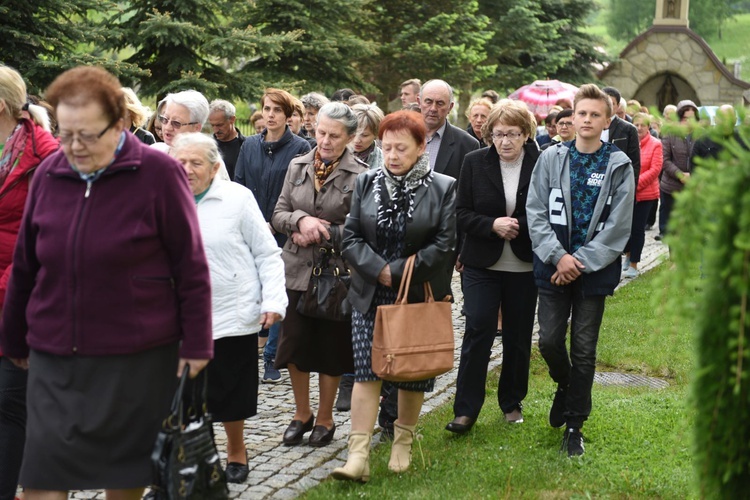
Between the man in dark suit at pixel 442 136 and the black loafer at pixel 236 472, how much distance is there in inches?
116

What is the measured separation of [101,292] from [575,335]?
3.38 metres

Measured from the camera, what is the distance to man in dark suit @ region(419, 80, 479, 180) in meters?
8.02

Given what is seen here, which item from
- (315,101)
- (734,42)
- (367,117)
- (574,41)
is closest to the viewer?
(367,117)

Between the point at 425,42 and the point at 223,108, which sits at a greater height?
the point at 425,42

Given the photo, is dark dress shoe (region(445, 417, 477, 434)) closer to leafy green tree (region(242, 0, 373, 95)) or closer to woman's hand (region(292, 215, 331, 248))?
woman's hand (region(292, 215, 331, 248))

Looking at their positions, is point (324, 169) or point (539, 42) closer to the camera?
point (324, 169)

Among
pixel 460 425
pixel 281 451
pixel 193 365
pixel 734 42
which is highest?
pixel 734 42

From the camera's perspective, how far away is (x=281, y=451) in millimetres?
6699

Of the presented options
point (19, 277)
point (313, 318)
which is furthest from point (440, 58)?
point (19, 277)

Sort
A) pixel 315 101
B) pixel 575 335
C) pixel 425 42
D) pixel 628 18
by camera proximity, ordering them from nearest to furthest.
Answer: pixel 575 335 → pixel 315 101 → pixel 425 42 → pixel 628 18

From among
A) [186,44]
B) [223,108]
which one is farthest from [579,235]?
[186,44]

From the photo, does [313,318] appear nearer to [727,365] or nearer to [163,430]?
[163,430]

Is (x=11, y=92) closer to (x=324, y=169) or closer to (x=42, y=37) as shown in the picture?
(x=324, y=169)

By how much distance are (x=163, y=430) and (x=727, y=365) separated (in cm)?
213
